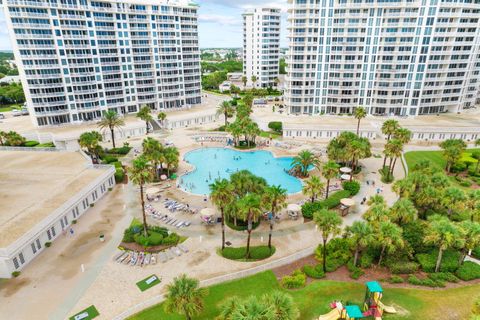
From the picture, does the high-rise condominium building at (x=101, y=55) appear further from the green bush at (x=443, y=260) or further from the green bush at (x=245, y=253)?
the green bush at (x=443, y=260)

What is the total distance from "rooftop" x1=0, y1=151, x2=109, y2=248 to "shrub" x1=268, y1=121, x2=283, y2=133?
2133 inches

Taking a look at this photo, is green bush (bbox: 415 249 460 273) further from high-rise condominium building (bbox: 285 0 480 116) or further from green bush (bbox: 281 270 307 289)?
high-rise condominium building (bbox: 285 0 480 116)

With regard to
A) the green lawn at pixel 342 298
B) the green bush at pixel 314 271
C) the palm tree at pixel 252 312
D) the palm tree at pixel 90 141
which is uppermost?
the palm tree at pixel 90 141

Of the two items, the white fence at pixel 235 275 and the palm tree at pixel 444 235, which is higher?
the palm tree at pixel 444 235

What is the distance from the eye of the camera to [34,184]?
55062mm

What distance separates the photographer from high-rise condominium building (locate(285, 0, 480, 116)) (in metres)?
94.6

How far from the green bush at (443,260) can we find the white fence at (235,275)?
1386 cm

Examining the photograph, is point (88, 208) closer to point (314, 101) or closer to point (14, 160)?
point (14, 160)

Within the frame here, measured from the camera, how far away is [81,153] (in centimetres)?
7038

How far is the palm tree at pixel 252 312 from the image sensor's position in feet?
77.9

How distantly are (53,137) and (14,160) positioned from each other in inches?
685

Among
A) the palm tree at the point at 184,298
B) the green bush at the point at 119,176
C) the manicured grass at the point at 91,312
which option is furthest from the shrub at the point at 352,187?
the green bush at the point at 119,176

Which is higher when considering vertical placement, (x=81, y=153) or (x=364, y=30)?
(x=364, y=30)

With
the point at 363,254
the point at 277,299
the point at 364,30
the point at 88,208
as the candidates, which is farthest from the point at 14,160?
the point at 364,30
